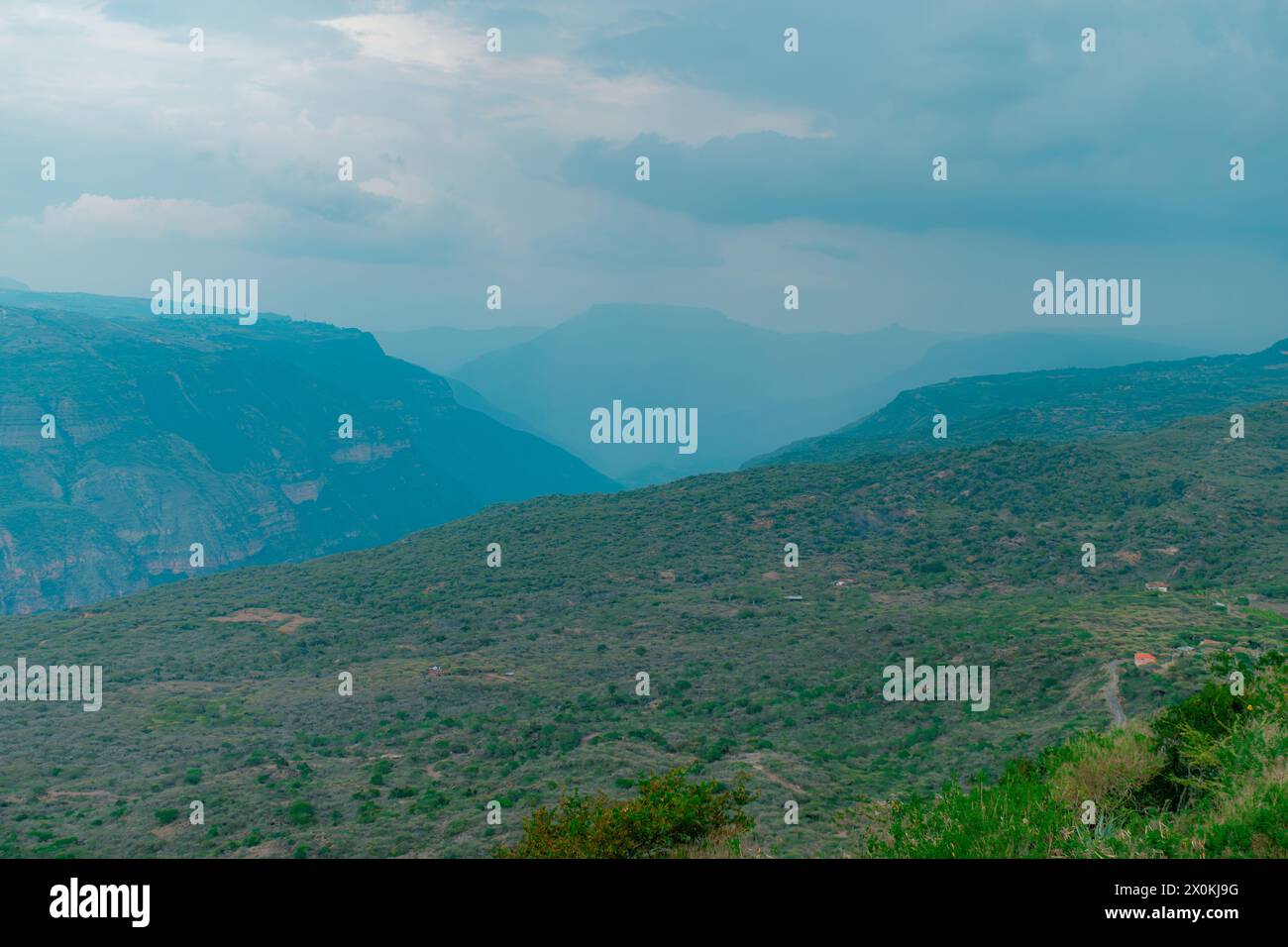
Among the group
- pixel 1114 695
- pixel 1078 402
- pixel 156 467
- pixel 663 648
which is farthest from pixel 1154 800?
pixel 156 467

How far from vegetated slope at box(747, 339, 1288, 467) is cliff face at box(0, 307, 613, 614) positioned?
3689 inches

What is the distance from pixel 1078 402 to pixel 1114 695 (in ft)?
318

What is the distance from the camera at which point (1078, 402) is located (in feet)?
362

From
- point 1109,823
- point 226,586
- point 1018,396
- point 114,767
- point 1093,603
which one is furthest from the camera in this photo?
point 1018,396

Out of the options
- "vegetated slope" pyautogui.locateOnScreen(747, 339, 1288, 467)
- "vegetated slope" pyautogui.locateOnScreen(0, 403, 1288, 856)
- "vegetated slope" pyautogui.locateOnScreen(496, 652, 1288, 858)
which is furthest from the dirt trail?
"vegetated slope" pyautogui.locateOnScreen(747, 339, 1288, 467)

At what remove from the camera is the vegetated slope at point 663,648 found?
2331cm

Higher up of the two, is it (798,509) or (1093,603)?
(798,509)

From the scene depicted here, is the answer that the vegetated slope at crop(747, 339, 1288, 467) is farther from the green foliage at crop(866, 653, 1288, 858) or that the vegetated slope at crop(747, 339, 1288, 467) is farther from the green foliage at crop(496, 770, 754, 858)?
the green foliage at crop(496, 770, 754, 858)

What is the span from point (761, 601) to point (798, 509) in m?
18.3

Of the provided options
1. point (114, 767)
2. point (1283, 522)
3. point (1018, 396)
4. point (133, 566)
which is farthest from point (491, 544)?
point (1018, 396)

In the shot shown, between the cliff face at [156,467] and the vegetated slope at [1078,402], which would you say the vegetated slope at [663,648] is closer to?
the vegetated slope at [1078,402]

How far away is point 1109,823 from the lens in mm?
8586
